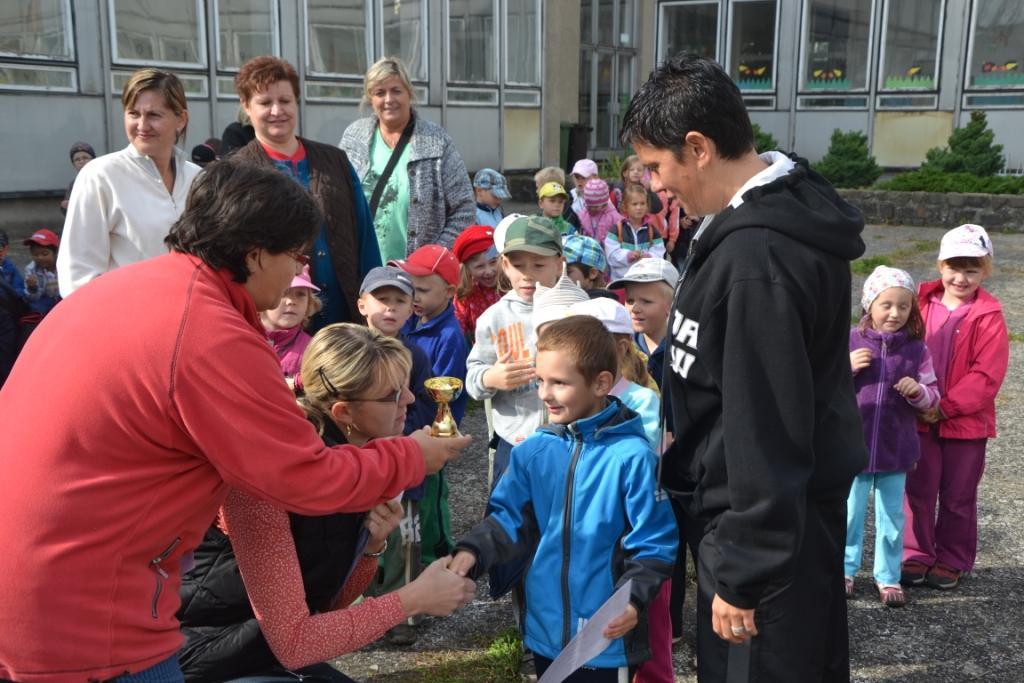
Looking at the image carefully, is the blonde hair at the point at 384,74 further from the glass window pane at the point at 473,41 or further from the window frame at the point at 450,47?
the glass window pane at the point at 473,41

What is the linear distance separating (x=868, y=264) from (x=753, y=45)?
13246 mm

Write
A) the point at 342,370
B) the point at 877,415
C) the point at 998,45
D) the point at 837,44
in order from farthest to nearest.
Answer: the point at 837,44 → the point at 998,45 → the point at 877,415 → the point at 342,370

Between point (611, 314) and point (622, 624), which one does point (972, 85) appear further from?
point (622, 624)

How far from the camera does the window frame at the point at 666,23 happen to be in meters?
24.2

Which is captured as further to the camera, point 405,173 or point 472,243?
point 472,243

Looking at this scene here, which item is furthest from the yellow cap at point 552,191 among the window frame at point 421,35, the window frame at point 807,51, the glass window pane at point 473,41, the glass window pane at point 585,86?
the window frame at point 807,51

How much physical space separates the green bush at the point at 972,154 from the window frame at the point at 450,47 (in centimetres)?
861

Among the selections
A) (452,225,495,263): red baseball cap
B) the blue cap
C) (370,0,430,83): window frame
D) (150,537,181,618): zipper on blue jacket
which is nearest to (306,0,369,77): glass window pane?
(370,0,430,83): window frame

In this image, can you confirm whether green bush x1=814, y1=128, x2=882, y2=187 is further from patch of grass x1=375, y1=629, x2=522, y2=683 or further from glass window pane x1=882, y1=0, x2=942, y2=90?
patch of grass x1=375, y1=629, x2=522, y2=683

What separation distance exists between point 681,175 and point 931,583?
117 inches

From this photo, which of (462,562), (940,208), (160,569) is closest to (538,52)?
(940,208)

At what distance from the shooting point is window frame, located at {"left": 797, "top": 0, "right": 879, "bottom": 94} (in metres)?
22.1

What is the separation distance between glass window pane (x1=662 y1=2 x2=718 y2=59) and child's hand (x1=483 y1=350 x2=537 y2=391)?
22.4 meters

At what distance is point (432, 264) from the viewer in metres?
4.48
